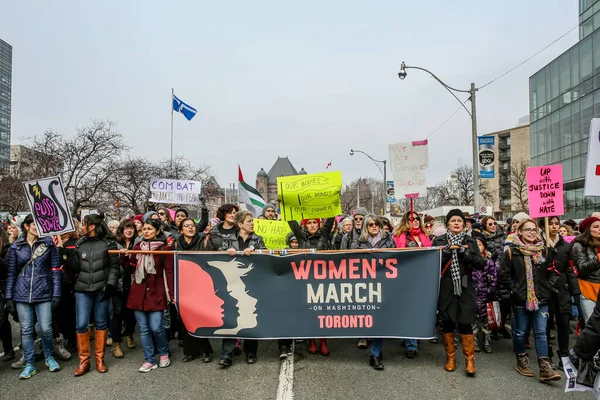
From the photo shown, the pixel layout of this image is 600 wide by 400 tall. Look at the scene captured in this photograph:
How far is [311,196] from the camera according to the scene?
6.20 m

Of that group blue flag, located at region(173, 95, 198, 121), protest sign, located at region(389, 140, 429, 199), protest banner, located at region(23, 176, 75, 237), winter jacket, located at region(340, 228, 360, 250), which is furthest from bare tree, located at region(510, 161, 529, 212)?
protest banner, located at region(23, 176, 75, 237)

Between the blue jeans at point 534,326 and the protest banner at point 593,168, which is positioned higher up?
the protest banner at point 593,168

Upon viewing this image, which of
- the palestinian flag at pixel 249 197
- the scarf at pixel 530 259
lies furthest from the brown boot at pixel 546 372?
the palestinian flag at pixel 249 197

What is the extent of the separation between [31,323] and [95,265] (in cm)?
100

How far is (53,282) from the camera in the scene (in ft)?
17.0

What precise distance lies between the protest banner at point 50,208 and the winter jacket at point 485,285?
5.27 metres

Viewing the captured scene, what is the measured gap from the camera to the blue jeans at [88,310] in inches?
203

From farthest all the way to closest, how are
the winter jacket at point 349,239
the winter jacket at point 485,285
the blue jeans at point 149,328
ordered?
the winter jacket at point 349,239
the winter jacket at point 485,285
the blue jeans at point 149,328

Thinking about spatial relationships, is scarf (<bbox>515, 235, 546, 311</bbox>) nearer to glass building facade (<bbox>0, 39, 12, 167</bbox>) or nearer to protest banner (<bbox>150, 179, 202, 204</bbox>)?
protest banner (<bbox>150, 179, 202, 204</bbox>)

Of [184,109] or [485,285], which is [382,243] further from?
[184,109]

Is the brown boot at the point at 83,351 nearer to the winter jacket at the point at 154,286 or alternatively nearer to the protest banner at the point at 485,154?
the winter jacket at the point at 154,286

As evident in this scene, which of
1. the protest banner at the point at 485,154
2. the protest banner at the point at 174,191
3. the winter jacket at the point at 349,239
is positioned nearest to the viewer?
the winter jacket at the point at 349,239

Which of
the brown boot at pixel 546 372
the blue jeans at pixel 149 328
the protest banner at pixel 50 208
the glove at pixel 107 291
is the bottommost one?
the brown boot at pixel 546 372

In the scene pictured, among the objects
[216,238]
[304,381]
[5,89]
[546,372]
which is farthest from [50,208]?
[5,89]
